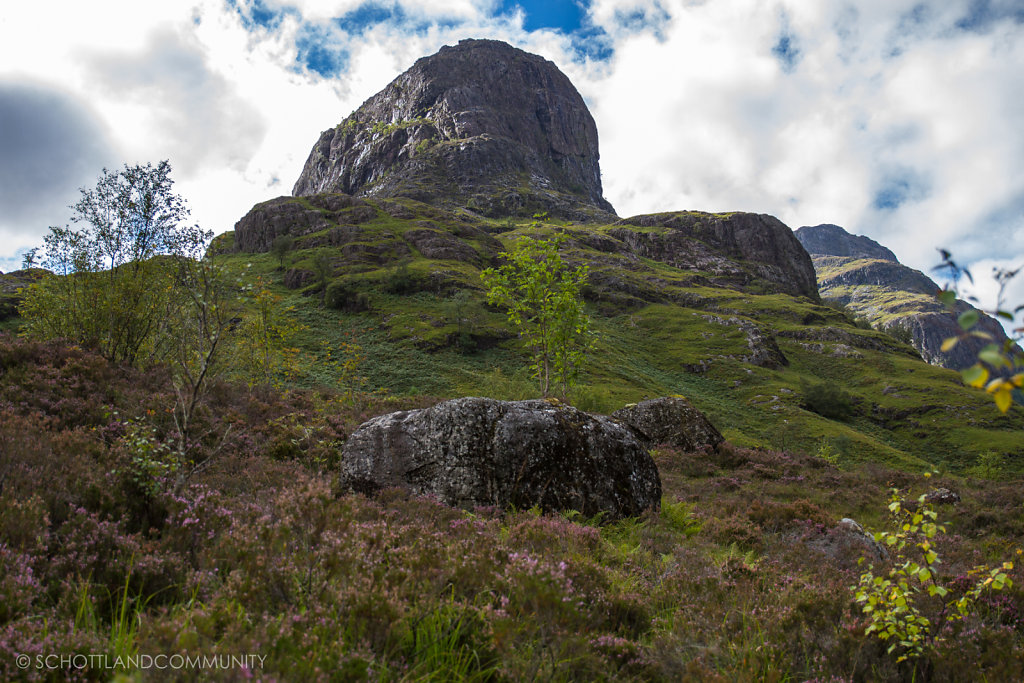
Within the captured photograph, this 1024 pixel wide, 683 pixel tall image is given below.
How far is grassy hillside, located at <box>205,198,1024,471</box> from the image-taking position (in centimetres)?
4584

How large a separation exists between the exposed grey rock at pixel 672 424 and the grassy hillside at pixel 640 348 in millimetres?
4591

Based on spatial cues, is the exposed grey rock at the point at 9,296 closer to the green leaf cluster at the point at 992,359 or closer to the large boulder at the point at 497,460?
the large boulder at the point at 497,460

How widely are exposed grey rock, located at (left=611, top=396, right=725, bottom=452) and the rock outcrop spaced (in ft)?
444

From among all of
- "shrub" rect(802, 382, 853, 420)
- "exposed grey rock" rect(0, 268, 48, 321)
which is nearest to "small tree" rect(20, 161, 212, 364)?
"exposed grey rock" rect(0, 268, 48, 321)

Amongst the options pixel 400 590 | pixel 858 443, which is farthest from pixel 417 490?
pixel 858 443

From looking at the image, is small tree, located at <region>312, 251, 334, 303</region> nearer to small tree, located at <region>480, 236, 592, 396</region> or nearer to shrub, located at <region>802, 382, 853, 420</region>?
small tree, located at <region>480, 236, 592, 396</region>

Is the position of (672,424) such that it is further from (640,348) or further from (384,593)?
(640,348)

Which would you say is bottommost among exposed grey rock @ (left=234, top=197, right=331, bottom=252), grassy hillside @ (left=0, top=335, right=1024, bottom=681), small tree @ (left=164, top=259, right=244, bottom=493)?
grassy hillside @ (left=0, top=335, right=1024, bottom=681)

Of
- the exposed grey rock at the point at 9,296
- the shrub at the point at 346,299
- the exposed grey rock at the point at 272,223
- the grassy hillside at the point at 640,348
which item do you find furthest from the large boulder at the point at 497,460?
the exposed grey rock at the point at 272,223

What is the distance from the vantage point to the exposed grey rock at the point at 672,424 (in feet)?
73.5

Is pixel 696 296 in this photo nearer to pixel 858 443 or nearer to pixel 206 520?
pixel 858 443

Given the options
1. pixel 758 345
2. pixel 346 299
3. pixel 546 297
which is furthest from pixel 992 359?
pixel 758 345

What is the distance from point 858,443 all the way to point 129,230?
5982cm

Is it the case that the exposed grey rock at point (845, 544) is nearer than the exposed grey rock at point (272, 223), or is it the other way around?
the exposed grey rock at point (845, 544)
